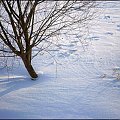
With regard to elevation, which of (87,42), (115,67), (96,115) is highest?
(87,42)

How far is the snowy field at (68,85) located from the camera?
3.15m

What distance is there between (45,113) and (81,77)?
4.34ft

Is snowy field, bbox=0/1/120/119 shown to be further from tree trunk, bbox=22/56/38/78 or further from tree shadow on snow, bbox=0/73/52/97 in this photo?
tree trunk, bbox=22/56/38/78

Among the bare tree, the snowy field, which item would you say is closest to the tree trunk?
the bare tree

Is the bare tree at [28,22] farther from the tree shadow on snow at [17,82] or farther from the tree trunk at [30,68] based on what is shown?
the tree shadow on snow at [17,82]

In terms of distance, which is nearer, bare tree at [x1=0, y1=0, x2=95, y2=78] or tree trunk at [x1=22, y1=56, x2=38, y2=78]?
bare tree at [x1=0, y1=0, x2=95, y2=78]

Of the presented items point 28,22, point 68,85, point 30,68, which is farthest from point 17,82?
point 28,22

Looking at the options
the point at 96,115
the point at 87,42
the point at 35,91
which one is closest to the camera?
the point at 96,115

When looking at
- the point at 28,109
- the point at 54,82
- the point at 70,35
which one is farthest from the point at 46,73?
the point at 70,35

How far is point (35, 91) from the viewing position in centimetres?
368

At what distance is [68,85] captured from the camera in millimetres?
3877

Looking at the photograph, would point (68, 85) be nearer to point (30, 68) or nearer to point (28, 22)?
point (30, 68)

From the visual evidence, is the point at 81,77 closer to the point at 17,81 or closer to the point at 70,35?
the point at 17,81

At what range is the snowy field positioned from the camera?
10.3 ft
